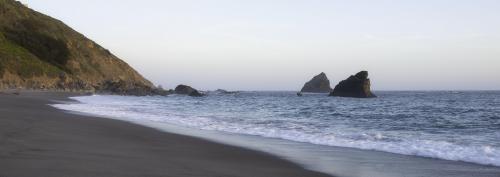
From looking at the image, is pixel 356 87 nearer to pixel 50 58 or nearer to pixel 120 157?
pixel 50 58

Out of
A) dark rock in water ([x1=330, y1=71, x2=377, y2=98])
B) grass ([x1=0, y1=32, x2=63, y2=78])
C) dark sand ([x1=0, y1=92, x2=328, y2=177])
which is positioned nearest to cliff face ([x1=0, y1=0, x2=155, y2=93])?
grass ([x1=0, y1=32, x2=63, y2=78])

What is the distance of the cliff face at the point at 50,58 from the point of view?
88188 millimetres

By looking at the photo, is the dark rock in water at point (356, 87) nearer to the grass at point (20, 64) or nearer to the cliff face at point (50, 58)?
the cliff face at point (50, 58)

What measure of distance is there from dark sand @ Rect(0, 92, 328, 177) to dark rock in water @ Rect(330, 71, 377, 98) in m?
91.4

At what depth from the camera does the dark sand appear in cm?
811

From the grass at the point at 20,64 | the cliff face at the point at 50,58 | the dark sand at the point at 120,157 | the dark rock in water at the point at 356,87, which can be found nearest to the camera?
the dark sand at the point at 120,157

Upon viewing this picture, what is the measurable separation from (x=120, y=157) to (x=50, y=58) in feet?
360

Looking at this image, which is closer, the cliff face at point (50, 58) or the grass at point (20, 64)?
the grass at point (20, 64)

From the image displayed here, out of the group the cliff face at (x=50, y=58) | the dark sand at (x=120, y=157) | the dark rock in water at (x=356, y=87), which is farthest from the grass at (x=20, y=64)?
the dark sand at (x=120, y=157)

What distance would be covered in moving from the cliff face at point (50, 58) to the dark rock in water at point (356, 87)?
1560 inches

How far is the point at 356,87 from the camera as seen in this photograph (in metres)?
104

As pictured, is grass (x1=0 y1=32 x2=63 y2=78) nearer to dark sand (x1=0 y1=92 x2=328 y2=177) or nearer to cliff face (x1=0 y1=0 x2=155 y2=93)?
cliff face (x1=0 y1=0 x2=155 y2=93)

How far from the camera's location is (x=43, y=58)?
110688mm

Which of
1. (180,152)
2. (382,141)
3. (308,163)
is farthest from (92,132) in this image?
(382,141)
